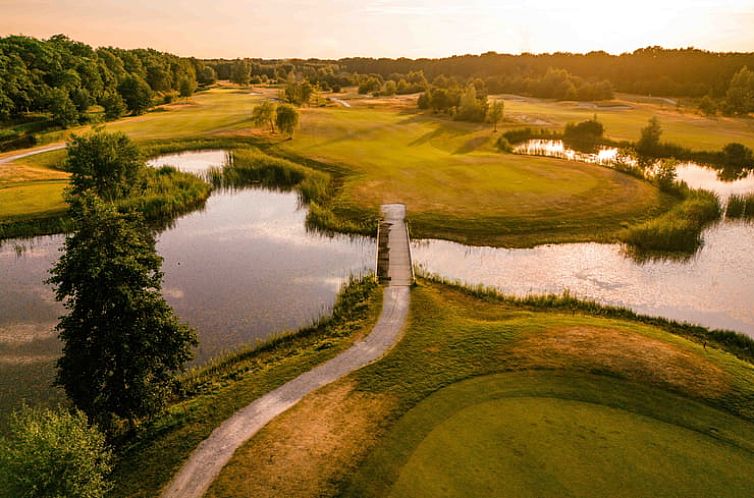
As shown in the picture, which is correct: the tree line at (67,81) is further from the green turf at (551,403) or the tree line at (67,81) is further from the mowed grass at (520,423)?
the green turf at (551,403)

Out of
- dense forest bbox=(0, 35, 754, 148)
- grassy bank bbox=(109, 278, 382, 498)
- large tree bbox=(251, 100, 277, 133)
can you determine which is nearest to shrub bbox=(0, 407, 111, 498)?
grassy bank bbox=(109, 278, 382, 498)

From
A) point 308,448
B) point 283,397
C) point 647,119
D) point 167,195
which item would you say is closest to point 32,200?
point 167,195

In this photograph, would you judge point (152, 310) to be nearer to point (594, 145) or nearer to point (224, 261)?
point (224, 261)

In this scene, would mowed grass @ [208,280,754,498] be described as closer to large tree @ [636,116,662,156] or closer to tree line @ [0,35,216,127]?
large tree @ [636,116,662,156]

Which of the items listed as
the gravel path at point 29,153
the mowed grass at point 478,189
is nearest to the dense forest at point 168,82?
the gravel path at point 29,153

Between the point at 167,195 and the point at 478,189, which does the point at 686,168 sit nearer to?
the point at 478,189

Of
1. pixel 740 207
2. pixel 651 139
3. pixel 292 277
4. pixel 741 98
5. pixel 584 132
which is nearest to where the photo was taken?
pixel 292 277

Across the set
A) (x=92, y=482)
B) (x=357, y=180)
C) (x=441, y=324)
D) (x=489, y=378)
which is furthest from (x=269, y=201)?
(x=92, y=482)
